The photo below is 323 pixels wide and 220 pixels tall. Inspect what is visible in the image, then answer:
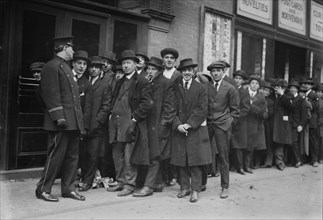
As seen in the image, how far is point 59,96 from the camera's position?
4.98 metres

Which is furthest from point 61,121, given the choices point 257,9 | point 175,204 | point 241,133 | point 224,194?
point 257,9

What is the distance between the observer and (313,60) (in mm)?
13820

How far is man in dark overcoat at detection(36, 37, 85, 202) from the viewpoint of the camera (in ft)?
16.3

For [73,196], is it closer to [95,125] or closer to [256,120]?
[95,125]

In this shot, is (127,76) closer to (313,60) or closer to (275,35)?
(275,35)

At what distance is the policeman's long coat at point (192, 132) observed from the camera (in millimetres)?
5431

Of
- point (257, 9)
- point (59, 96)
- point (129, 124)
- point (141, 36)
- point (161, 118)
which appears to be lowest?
point (129, 124)

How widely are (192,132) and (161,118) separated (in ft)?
1.83

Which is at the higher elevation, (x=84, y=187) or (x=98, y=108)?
(x=98, y=108)

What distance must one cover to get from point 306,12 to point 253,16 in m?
3.25

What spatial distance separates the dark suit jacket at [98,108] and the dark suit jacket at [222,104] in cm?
158

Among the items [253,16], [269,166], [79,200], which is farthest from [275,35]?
[79,200]

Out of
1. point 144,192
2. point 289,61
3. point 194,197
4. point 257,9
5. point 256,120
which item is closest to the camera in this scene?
point 194,197

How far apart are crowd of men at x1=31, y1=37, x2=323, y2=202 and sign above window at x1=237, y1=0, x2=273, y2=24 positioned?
514 centimetres
